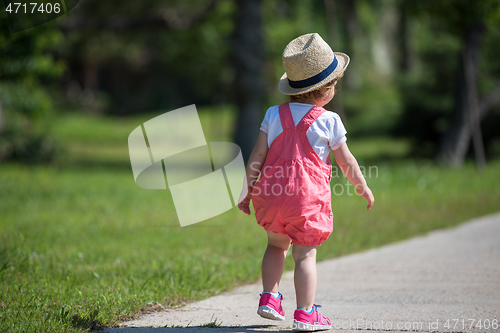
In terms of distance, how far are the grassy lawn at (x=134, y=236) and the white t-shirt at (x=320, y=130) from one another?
1.44 m

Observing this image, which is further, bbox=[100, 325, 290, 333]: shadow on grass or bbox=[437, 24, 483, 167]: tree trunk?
bbox=[437, 24, 483, 167]: tree trunk

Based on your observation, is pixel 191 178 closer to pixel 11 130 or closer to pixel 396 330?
pixel 11 130

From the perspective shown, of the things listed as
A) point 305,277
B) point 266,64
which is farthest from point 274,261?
point 266,64

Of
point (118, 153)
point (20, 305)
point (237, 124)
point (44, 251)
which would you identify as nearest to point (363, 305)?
point (20, 305)

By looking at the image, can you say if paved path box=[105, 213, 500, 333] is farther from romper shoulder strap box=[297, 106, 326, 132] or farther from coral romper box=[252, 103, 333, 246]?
romper shoulder strap box=[297, 106, 326, 132]

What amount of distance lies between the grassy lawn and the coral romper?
44.6 inches

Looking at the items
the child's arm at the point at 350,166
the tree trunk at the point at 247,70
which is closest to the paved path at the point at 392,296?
the child's arm at the point at 350,166

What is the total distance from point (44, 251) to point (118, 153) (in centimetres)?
1407

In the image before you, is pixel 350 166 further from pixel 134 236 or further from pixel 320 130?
pixel 134 236

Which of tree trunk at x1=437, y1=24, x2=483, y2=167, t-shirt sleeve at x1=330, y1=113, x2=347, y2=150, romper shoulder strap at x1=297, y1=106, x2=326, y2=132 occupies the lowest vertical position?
tree trunk at x1=437, y1=24, x2=483, y2=167

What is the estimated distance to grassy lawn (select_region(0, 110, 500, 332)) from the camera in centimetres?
345

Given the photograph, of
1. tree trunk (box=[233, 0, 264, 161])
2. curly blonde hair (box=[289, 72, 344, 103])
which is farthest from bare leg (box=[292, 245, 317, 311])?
tree trunk (box=[233, 0, 264, 161])

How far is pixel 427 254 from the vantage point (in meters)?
4.96

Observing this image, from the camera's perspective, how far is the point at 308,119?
2.92 meters
